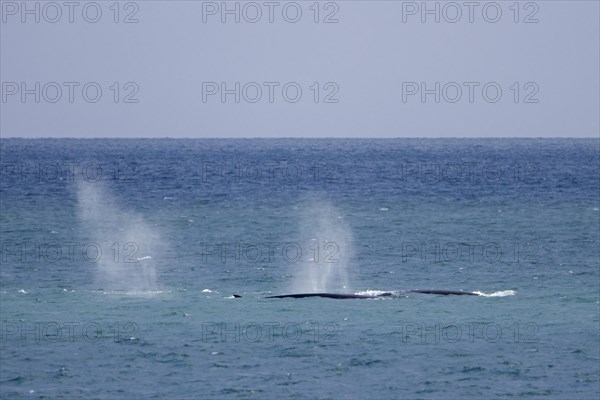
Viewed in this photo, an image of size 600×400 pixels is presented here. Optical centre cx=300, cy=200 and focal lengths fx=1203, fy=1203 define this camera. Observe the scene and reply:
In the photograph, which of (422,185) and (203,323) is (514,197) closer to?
(422,185)

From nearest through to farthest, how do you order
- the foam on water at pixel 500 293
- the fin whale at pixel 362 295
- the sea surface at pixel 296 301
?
the sea surface at pixel 296 301 < the fin whale at pixel 362 295 < the foam on water at pixel 500 293

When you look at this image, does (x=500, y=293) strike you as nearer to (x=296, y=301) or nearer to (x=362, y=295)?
(x=362, y=295)

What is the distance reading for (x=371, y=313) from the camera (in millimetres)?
33781

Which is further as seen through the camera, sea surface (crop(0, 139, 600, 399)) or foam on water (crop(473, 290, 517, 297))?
foam on water (crop(473, 290, 517, 297))

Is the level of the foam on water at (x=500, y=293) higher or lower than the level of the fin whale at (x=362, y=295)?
lower

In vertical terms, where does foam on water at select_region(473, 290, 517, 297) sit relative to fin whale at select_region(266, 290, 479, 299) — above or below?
below

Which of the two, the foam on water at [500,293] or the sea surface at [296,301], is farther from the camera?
the foam on water at [500,293]

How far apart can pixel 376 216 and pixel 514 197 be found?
20.2 m

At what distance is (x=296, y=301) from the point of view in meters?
36.0

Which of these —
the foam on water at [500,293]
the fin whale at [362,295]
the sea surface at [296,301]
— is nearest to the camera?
the sea surface at [296,301]

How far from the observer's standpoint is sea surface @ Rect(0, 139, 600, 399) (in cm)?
2648

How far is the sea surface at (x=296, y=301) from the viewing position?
2648cm

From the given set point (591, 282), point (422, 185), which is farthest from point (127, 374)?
point (422, 185)

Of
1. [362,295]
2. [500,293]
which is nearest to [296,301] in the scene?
[362,295]
